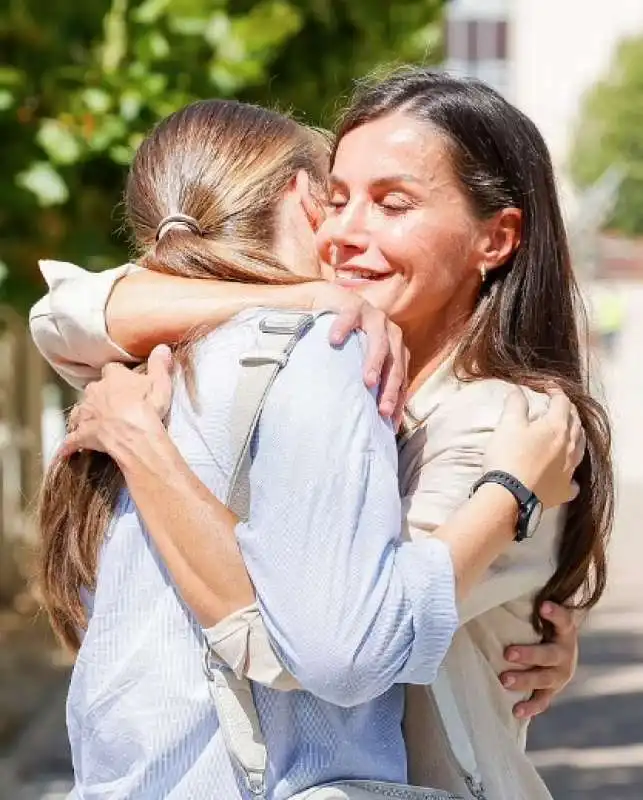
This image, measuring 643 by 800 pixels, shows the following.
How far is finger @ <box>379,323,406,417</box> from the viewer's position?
83.2 inches

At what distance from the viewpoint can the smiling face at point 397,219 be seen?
7.85ft

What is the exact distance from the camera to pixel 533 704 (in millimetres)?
2529

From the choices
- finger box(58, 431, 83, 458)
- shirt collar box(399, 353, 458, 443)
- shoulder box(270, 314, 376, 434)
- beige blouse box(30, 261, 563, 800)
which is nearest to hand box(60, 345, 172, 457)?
finger box(58, 431, 83, 458)

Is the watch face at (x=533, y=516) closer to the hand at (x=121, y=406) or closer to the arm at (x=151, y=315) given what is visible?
the arm at (x=151, y=315)

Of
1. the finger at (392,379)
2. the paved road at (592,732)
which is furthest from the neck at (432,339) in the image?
the paved road at (592,732)

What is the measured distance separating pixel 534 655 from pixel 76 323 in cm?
76

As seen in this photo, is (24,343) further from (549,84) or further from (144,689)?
(549,84)

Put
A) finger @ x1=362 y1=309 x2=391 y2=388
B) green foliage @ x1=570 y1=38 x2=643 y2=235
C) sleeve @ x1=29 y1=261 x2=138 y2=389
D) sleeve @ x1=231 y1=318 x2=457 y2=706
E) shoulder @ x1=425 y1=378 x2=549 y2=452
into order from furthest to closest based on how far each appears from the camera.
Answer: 1. green foliage @ x1=570 y1=38 x2=643 y2=235
2. sleeve @ x1=29 y1=261 x2=138 y2=389
3. shoulder @ x1=425 y1=378 x2=549 y2=452
4. finger @ x1=362 y1=309 x2=391 y2=388
5. sleeve @ x1=231 y1=318 x2=457 y2=706

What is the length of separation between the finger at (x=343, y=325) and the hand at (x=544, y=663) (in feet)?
1.89

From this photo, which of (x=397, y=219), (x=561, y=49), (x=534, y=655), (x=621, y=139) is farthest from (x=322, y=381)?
(x=561, y=49)

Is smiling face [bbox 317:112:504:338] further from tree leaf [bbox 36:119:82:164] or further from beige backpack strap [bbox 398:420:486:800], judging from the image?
tree leaf [bbox 36:119:82:164]

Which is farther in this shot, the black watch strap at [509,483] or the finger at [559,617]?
the finger at [559,617]

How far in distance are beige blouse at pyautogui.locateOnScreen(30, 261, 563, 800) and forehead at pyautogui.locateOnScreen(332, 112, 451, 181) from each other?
271mm

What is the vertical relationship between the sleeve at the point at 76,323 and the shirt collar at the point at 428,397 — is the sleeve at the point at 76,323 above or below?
above
